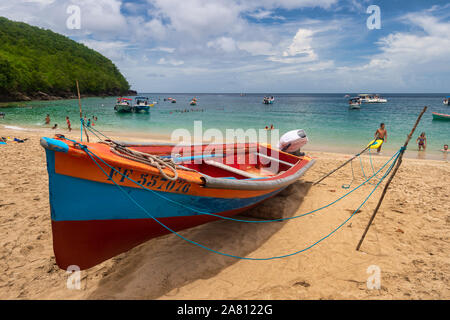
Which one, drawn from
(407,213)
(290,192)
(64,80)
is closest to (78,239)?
(290,192)

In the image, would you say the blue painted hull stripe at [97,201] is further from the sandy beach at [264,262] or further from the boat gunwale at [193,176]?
the sandy beach at [264,262]

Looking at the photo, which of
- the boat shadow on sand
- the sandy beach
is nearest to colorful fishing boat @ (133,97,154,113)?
the sandy beach

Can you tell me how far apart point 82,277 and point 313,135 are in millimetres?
20685

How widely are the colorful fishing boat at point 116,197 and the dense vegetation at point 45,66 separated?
223 feet

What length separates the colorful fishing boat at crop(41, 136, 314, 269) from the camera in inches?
115

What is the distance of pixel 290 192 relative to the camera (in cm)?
657

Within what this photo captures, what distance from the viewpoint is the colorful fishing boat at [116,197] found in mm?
2920

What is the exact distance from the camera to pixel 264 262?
12.7ft

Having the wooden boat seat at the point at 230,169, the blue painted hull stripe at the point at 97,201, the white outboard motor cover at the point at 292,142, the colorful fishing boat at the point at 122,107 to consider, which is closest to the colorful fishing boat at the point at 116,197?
the blue painted hull stripe at the point at 97,201

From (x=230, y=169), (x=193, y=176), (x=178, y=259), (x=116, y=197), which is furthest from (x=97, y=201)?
(x=230, y=169)

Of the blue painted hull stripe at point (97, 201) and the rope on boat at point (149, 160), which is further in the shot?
the rope on boat at point (149, 160)

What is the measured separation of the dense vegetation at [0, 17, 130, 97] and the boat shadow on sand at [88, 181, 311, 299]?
223 ft

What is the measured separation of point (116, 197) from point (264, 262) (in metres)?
2.45

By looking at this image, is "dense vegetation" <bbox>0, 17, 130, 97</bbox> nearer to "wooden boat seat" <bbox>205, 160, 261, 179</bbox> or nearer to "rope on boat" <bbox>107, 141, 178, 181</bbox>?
"wooden boat seat" <bbox>205, 160, 261, 179</bbox>
